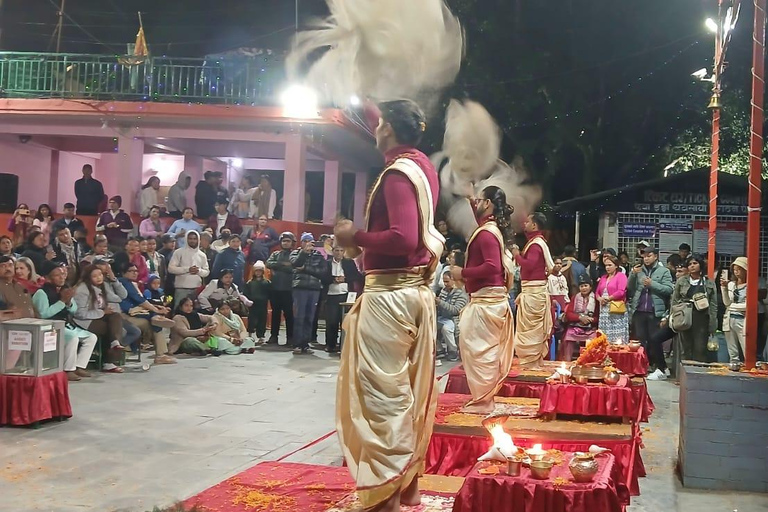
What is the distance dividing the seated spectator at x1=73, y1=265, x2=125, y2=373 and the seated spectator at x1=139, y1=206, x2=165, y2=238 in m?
4.55

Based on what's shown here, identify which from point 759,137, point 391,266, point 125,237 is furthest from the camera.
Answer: point 125,237

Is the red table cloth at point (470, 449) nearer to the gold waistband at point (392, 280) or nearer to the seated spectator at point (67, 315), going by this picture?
the gold waistband at point (392, 280)

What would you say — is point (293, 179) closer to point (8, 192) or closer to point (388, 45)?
point (8, 192)

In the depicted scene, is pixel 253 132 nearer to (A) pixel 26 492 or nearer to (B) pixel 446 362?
(B) pixel 446 362

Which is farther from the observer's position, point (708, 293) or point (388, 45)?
point (708, 293)

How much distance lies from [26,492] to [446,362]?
8166mm

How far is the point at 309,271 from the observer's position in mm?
12812

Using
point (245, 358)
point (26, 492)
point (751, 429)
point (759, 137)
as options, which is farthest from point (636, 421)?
point (245, 358)

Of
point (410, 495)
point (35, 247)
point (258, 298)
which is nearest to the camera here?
point (410, 495)

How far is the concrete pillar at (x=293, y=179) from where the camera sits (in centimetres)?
1669

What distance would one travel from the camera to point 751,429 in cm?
573

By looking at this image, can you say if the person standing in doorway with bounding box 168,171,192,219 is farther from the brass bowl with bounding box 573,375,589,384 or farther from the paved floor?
the brass bowl with bounding box 573,375,589,384

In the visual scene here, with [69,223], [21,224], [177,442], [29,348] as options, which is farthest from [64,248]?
[177,442]

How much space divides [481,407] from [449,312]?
600 centimetres
